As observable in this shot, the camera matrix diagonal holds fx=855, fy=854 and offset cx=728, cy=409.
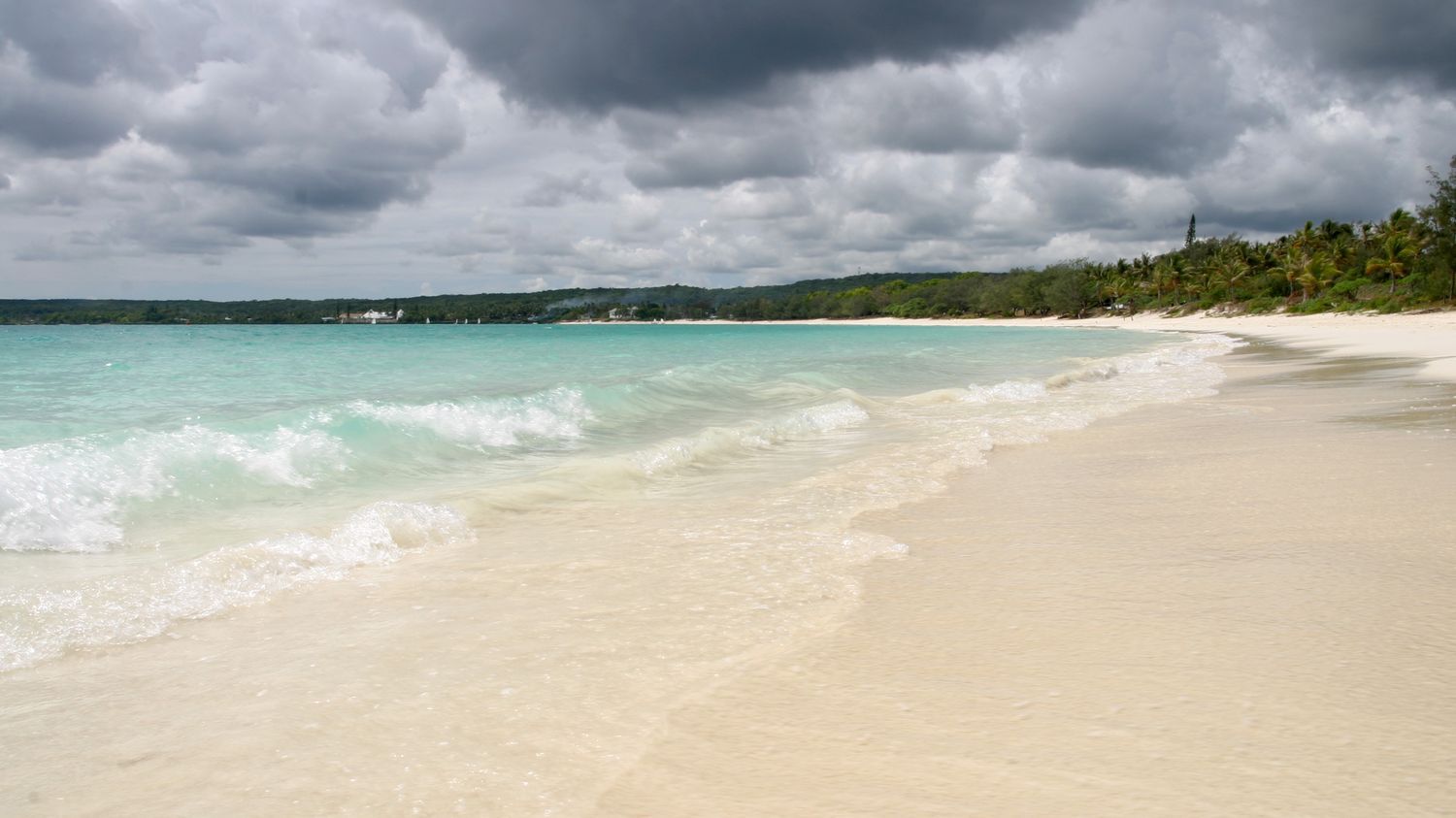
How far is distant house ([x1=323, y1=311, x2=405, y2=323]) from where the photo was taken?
15650cm

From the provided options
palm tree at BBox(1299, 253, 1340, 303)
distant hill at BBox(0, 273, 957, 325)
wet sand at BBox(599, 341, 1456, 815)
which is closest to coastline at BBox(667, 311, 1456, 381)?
palm tree at BBox(1299, 253, 1340, 303)

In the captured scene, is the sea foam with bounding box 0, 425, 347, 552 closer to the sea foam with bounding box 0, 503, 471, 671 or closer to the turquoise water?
the turquoise water

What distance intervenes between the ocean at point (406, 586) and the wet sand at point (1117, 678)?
35 cm

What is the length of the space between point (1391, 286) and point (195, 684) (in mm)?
75787

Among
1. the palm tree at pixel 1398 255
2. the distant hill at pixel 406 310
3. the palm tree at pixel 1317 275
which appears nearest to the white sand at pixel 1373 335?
the palm tree at pixel 1317 275

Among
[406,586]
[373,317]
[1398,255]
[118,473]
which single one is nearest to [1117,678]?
[406,586]

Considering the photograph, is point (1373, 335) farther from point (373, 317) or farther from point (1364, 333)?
point (373, 317)

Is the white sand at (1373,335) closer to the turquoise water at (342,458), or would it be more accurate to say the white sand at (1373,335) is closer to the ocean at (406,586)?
the turquoise water at (342,458)

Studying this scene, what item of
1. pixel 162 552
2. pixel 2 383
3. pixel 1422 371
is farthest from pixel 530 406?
pixel 1422 371

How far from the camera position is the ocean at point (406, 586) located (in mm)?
2721

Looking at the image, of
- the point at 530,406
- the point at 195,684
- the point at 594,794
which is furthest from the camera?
the point at 530,406

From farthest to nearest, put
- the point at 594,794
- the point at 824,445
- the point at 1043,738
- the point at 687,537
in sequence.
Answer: the point at 824,445
the point at 687,537
the point at 1043,738
the point at 594,794

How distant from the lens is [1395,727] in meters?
2.55

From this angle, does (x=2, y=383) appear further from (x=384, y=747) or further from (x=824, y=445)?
(x=384, y=747)
